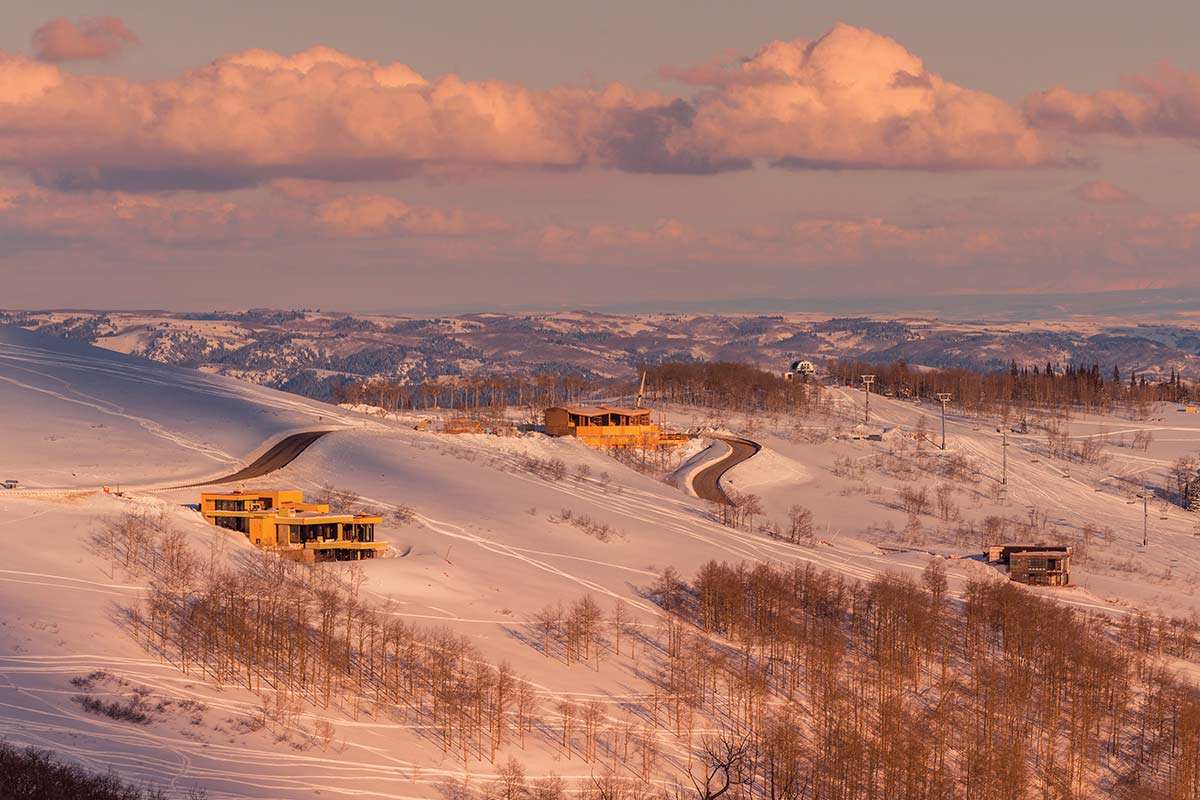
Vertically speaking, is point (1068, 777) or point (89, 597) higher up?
point (89, 597)

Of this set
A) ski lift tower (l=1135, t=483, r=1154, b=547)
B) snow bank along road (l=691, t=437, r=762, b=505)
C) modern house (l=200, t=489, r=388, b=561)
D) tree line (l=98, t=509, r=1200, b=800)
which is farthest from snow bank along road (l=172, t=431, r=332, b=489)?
ski lift tower (l=1135, t=483, r=1154, b=547)

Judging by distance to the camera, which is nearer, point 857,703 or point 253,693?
point 253,693

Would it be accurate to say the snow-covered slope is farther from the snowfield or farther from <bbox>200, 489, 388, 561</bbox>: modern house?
<bbox>200, 489, 388, 561</bbox>: modern house

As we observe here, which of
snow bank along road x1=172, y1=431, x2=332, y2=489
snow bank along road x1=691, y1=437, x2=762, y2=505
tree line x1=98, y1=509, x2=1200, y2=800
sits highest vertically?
snow bank along road x1=172, y1=431, x2=332, y2=489

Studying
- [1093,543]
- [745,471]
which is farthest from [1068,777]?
[745,471]

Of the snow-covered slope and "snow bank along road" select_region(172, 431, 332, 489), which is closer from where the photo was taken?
"snow bank along road" select_region(172, 431, 332, 489)

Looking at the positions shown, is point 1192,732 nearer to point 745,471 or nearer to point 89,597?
point 89,597
